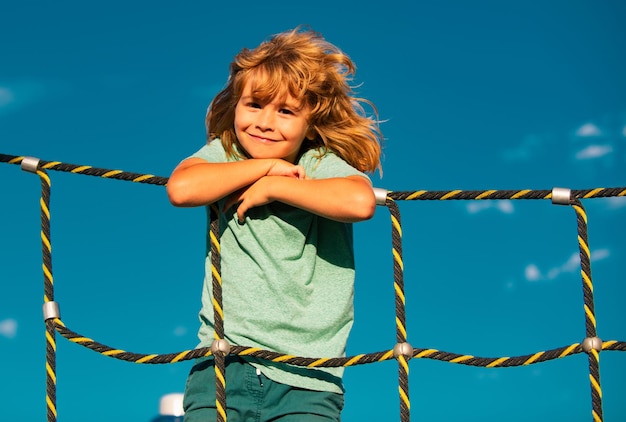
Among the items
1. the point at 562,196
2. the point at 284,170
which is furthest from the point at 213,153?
the point at 562,196

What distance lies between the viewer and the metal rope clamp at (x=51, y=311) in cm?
237

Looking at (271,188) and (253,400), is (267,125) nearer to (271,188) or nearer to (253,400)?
(271,188)

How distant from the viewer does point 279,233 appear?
7.46ft

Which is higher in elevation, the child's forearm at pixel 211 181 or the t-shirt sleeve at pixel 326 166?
the t-shirt sleeve at pixel 326 166

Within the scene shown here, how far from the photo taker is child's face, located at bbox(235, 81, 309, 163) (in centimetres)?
231

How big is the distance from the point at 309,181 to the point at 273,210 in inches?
7.1

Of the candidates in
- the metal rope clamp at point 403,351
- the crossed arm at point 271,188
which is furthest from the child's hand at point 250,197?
the metal rope clamp at point 403,351

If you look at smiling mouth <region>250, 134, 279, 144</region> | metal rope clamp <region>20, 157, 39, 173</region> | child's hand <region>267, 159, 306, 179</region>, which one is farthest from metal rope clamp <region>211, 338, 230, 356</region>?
metal rope clamp <region>20, 157, 39, 173</region>

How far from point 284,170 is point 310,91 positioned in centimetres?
30

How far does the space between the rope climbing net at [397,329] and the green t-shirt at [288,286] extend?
0.21 ft

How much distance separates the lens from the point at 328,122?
248cm

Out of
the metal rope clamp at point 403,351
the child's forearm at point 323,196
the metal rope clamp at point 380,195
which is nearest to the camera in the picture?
the child's forearm at point 323,196

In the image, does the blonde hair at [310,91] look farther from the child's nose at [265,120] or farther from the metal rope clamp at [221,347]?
the metal rope clamp at [221,347]

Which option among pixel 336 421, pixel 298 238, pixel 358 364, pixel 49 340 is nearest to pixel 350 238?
pixel 298 238
